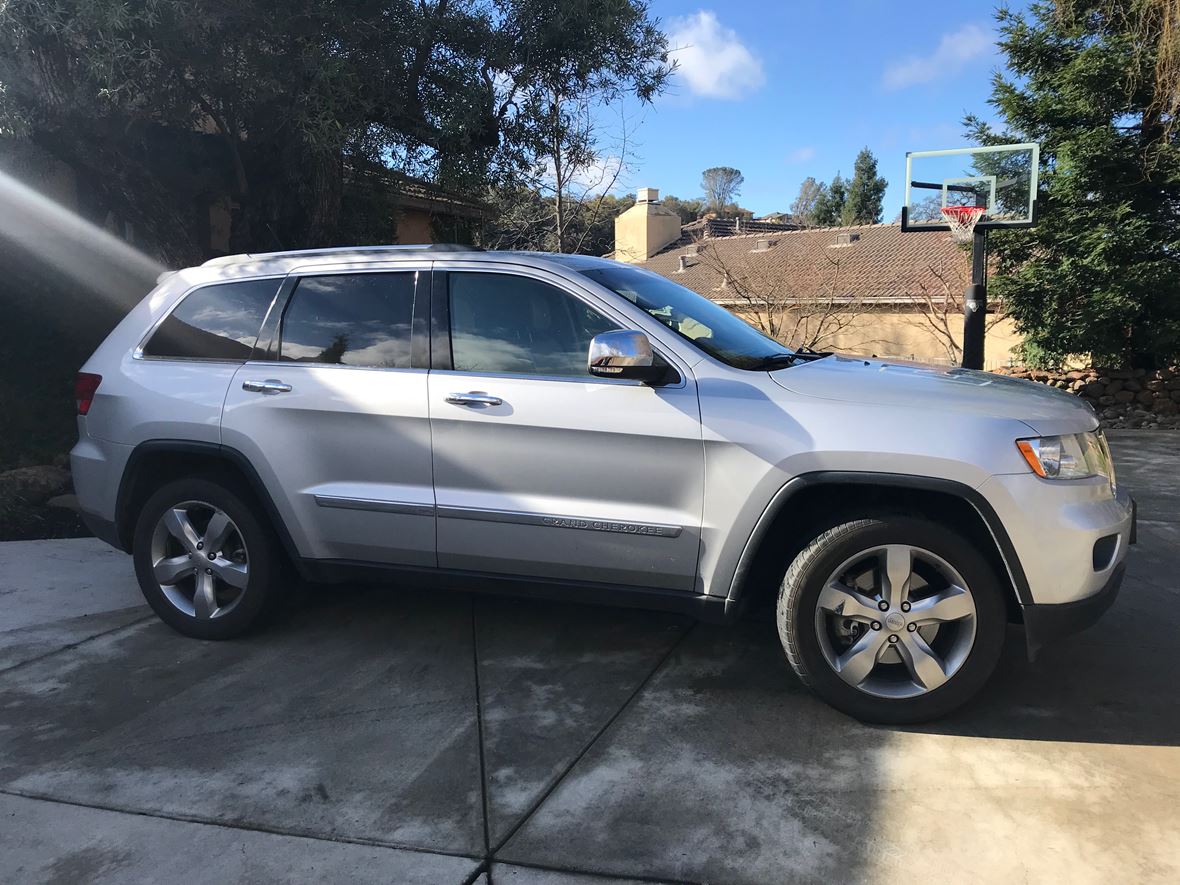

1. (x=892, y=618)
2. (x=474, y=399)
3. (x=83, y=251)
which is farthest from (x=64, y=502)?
(x=892, y=618)

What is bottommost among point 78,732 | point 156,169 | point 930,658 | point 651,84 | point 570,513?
point 78,732

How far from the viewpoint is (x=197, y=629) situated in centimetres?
442

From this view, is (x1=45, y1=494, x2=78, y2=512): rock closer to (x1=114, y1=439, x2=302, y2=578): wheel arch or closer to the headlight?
(x1=114, y1=439, x2=302, y2=578): wheel arch

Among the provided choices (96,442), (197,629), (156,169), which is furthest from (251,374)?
(156,169)

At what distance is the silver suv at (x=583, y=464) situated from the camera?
130 inches

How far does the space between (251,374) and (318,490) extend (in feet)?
2.22

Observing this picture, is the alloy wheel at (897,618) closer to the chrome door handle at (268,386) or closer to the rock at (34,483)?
the chrome door handle at (268,386)

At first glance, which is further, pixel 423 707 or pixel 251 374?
pixel 251 374

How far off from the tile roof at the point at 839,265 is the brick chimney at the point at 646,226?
15.6 feet

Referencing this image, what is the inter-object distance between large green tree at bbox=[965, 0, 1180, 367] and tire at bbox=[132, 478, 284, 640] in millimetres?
13543

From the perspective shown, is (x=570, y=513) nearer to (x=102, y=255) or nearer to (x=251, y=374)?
(x=251, y=374)

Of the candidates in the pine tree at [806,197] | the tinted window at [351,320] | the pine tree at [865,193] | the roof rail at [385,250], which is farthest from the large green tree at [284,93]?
the pine tree at [806,197]

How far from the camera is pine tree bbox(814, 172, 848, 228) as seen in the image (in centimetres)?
5700

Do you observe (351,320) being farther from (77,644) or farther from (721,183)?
(721,183)
